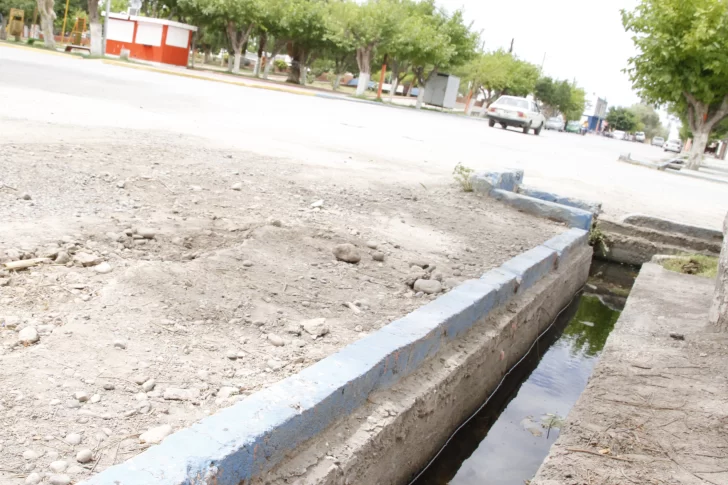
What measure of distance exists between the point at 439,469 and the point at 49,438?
2.19 meters

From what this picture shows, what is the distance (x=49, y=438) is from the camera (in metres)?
2.13

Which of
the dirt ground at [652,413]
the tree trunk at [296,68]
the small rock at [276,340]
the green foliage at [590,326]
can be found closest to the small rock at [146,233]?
the small rock at [276,340]

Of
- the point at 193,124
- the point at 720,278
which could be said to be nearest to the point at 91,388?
the point at 720,278

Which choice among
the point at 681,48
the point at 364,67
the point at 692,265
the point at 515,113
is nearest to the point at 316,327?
the point at 692,265

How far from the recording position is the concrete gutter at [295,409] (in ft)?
6.32

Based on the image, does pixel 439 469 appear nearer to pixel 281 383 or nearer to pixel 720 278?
pixel 281 383

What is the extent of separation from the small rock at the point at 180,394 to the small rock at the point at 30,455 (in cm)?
51

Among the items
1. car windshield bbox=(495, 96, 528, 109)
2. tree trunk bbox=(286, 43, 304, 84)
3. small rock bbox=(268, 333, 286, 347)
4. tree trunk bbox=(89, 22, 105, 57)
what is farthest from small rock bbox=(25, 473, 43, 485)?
tree trunk bbox=(286, 43, 304, 84)

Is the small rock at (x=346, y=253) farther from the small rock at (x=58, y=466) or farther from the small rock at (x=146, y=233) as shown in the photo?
the small rock at (x=58, y=466)

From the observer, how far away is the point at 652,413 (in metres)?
3.28

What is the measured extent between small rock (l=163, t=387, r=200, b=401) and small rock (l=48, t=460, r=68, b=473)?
492 mm

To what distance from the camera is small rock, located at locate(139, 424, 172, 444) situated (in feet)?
7.26

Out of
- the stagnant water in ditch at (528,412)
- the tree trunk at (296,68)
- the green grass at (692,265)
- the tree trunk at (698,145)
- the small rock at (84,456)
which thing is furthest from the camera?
Answer: the tree trunk at (296,68)

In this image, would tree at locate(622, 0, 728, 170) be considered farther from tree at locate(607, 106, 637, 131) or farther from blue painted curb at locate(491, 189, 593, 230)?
tree at locate(607, 106, 637, 131)
